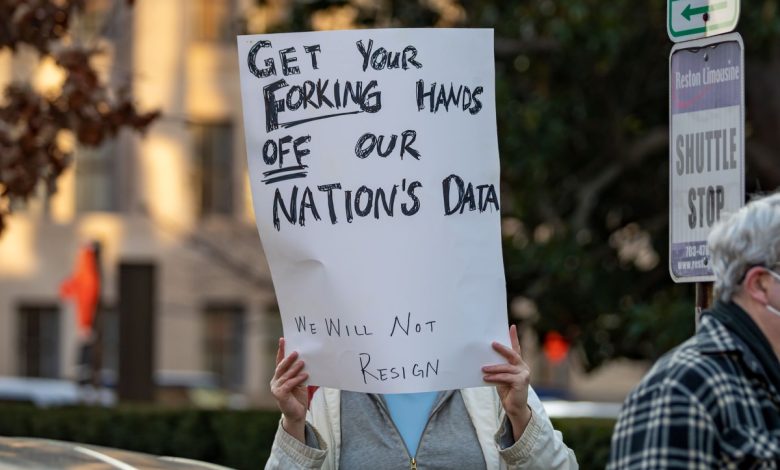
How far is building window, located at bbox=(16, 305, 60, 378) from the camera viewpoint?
35.3 metres

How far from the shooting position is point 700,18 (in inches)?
227

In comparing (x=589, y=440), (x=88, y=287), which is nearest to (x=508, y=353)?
(x=589, y=440)

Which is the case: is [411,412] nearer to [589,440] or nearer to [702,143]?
[702,143]

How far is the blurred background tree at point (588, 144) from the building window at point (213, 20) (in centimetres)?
1883

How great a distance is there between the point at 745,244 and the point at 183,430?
986 cm

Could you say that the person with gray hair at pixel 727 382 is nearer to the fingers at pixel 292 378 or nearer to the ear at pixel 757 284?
the ear at pixel 757 284

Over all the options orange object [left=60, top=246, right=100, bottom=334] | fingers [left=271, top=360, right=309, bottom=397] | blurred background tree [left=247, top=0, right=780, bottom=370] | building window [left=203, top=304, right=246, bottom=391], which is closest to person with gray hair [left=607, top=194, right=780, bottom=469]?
fingers [left=271, top=360, right=309, bottom=397]

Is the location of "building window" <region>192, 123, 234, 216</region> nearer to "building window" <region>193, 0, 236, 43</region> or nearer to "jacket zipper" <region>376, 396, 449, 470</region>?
"building window" <region>193, 0, 236, 43</region>

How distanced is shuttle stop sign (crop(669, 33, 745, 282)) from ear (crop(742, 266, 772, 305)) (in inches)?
80.0

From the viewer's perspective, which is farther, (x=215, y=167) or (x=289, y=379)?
(x=215, y=167)

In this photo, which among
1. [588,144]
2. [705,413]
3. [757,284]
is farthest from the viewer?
[588,144]

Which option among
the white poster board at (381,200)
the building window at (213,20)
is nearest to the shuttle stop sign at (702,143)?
the white poster board at (381,200)

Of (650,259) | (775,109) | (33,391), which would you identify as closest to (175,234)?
(33,391)

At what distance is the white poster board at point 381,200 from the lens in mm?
4641
